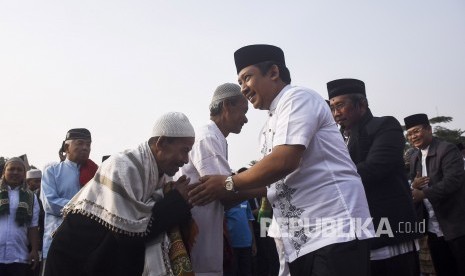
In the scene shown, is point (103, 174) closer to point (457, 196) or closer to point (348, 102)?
point (348, 102)

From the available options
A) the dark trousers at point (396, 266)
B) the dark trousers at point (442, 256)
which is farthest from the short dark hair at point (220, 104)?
the dark trousers at point (442, 256)

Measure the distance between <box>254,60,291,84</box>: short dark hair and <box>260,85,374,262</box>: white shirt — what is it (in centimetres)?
31

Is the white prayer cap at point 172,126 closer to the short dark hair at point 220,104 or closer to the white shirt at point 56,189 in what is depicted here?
the short dark hair at point 220,104

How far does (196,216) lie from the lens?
3504mm

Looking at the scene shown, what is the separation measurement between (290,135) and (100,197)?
1.24 metres

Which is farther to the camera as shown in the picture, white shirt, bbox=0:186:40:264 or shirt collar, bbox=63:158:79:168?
white shirt, bbox=0:186:40:264

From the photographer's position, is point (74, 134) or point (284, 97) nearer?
point (284, 97)

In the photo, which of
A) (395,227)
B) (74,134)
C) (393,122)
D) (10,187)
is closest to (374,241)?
(395,227)

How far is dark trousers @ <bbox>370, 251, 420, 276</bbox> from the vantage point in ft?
12.4

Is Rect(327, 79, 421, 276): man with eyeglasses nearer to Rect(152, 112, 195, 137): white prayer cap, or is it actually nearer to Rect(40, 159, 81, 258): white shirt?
Rect(152, 112, 195, 137): white prayer cap

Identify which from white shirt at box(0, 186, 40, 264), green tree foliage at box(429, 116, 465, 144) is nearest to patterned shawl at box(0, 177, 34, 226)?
white shirt at box(0, 186, 40, 264)

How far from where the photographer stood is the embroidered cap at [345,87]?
13.8ft

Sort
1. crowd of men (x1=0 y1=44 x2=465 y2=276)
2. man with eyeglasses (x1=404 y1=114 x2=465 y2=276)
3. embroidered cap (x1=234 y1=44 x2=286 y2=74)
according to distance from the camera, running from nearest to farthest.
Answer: crowd of men (x1=0 y1=44 x2=465 y2=276) → embroidered cap (x1=234 y1=44 x2=286 y2=74) → man with eyeglasses (x1=404 y1=114 x2=465 y2=276)

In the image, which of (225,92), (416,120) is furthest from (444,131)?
(225,92)
